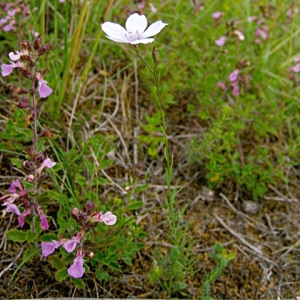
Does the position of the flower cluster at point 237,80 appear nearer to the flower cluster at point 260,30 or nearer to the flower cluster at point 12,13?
the flower cluster at point 260,30

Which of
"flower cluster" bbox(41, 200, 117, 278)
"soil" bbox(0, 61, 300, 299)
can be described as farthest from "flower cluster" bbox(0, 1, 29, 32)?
"flower cluster" bbox(41, 200, 117, 278)

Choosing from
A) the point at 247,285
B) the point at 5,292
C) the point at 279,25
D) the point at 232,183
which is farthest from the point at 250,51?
the point at 5,292

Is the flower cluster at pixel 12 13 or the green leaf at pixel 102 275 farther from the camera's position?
the flower cluster at pixel 12 13

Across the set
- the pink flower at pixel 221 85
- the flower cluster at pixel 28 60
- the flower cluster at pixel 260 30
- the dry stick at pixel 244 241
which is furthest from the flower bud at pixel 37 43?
the flower cluster at pixel 260 30

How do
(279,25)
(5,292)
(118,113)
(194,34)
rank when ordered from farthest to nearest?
1. (279,25)
2. (194,34)
3. (118,113)
4. (5,292)

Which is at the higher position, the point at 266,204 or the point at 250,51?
the point at 250,51

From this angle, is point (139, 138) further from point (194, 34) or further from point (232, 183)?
point (194, 34)

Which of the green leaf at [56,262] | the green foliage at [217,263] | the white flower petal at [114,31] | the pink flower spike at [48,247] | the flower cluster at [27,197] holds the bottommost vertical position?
the green foliage at [217,263]
